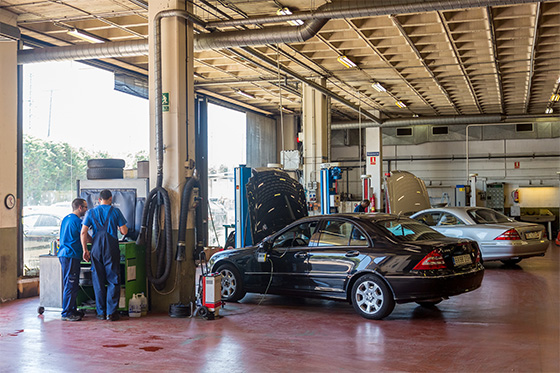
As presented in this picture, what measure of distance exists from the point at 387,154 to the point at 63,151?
683 inches

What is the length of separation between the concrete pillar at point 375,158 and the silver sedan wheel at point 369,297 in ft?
50.4

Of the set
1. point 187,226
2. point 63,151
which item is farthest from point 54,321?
point 63,151

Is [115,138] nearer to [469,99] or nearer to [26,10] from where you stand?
[26,10]

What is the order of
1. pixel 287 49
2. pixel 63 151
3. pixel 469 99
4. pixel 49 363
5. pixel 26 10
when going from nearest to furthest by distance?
1. pixel 49 363
2. pixel 26 10
3. pixel 63 151
4. pixel 287 49
5. pixel 469 99

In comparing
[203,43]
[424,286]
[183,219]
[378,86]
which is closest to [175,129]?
[183,219]

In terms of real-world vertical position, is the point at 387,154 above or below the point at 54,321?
above

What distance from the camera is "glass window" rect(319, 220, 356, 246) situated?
813 centimetres

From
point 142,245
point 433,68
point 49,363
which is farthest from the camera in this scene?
point 433,68

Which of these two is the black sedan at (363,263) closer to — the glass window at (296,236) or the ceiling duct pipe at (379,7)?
the glass window at (296,236)

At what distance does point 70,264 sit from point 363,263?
3965 millimetres

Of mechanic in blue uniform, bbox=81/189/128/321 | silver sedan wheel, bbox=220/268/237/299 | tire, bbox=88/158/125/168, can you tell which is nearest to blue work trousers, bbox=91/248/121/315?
mechanic in blue uniform, bbox=81/189/128/321

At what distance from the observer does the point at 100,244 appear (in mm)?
8055

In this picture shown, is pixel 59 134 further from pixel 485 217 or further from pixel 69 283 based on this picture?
pixel 485 217

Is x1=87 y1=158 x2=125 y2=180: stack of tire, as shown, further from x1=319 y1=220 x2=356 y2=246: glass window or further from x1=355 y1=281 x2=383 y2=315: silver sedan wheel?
x1=355 y1=281 x2=383 y2=315: silver sedan wheel
